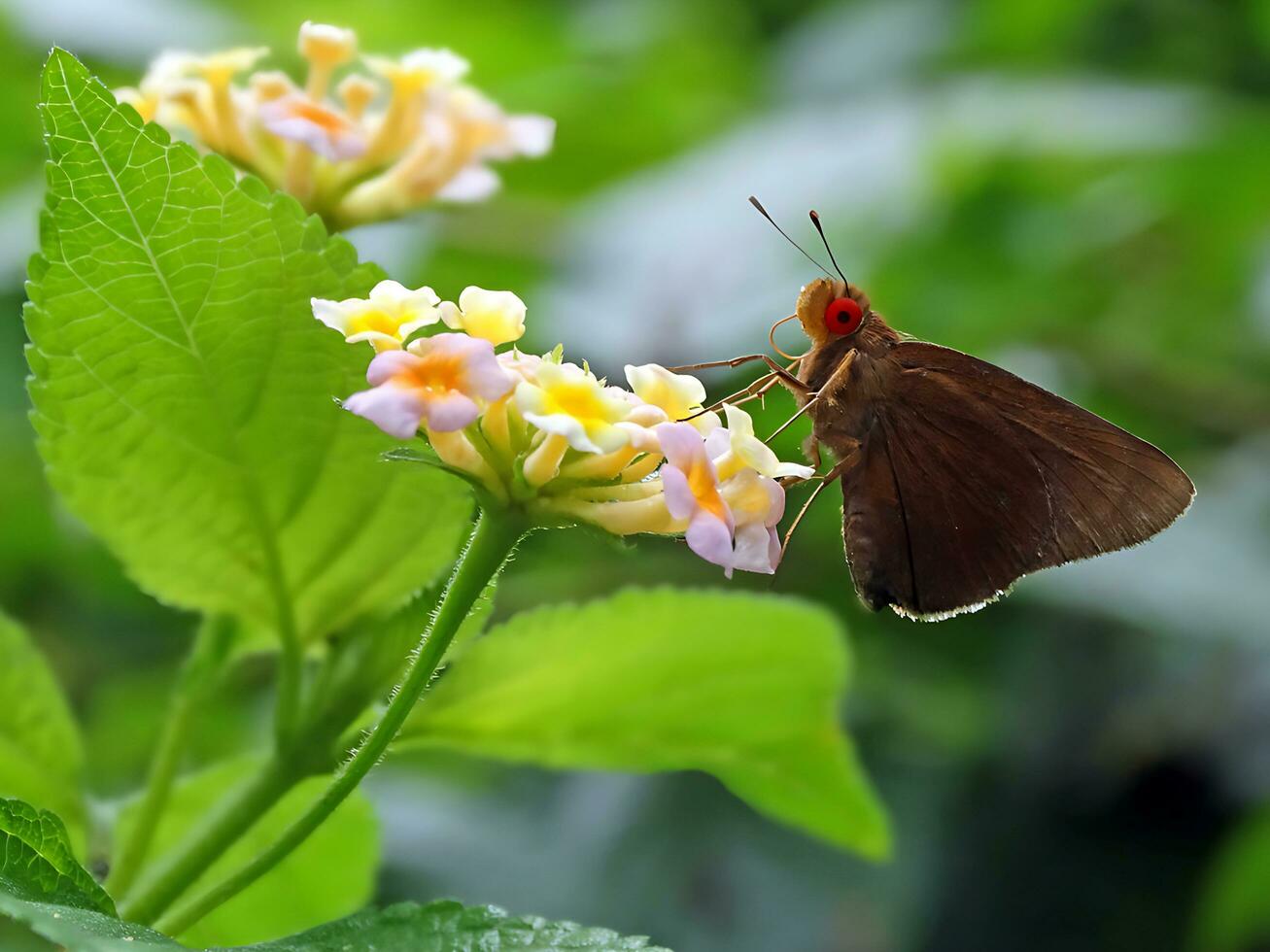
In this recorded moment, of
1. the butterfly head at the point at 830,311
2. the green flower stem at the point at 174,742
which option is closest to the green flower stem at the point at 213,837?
the green flower stem at the point at 174,742

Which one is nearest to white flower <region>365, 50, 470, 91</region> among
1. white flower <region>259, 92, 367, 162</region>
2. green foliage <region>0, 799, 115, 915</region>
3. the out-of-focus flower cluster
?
the out-of-focus flower cluster

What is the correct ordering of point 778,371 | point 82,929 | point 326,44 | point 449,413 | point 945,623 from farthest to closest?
point 945,623
point 778,371
point 326,44
point 449,413
point 82,929

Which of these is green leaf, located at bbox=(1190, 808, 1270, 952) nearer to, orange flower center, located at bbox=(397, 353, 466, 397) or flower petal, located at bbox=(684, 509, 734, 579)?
flower petal, located at bbox=(684, 509, 734, 579)

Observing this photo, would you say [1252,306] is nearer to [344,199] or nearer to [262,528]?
[344,199]

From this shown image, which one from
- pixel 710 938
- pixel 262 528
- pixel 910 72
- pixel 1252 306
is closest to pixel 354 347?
pixel 262 528

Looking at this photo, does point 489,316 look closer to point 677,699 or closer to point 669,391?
point 669,391

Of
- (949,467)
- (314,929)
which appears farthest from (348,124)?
(949,467)
